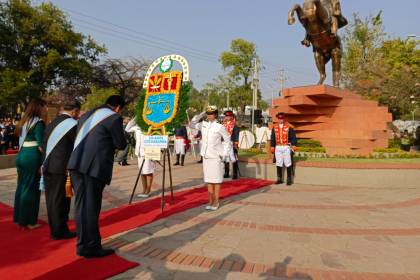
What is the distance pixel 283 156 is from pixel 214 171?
11.7 ft

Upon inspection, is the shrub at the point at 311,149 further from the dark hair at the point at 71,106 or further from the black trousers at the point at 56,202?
the black trousers at the point at 56,202

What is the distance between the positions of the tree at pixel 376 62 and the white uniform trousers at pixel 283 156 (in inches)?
904

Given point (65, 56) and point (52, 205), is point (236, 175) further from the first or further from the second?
point (65, 56)

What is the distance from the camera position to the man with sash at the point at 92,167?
417 centimetres

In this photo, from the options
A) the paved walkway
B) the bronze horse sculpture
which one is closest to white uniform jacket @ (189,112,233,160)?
the paved walkway

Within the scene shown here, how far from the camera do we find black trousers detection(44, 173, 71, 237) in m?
4.76

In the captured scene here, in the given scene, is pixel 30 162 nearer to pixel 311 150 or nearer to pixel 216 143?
pixel 216 143

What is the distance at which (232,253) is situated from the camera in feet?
14.5

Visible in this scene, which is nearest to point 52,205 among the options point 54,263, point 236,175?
point 54,263

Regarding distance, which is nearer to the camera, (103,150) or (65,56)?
(103,150)

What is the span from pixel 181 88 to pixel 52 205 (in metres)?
3.12

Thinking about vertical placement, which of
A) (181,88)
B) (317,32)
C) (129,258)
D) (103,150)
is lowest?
(129,258)

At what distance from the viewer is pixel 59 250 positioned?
14.4 feet

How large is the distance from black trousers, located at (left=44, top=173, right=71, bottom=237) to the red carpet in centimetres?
19
